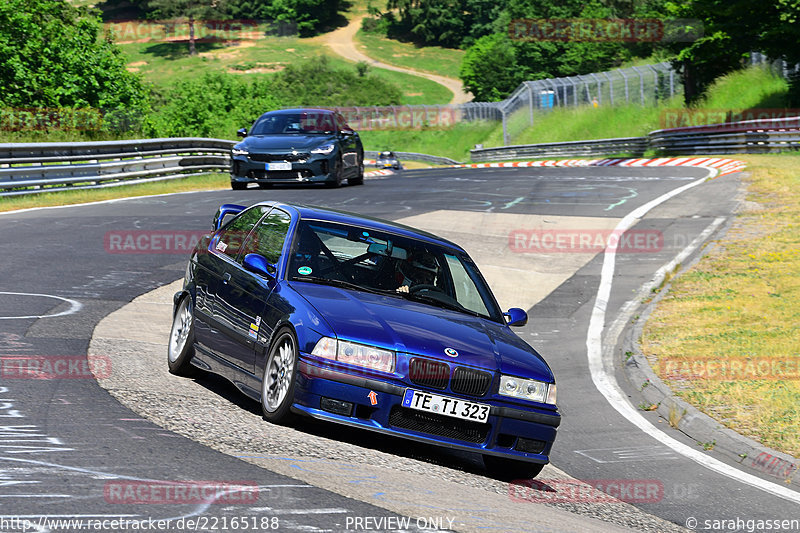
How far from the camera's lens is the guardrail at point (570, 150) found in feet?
154

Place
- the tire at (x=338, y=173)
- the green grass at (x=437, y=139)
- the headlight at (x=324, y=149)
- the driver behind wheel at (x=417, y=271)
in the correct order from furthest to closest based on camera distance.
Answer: the green grass at (x=437, y=139), the tire at (x=338, y=173), the headlight at (x=324, y=149), the driver behind wheel at (x=417, y=271)

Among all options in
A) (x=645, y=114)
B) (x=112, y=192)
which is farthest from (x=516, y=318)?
(x=645, y=114)

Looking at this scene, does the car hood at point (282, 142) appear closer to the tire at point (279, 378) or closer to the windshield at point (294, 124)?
the windshield at point (294, 124)

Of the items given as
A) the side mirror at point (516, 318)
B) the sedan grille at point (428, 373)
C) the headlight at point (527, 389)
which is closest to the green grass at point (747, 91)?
the side mirror at point (516, 318)

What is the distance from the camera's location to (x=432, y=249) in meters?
7.98

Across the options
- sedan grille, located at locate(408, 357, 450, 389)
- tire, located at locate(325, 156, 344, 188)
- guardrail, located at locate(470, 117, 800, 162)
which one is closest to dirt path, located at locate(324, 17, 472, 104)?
guardrail, located at locate(470, 117, 800, 162)

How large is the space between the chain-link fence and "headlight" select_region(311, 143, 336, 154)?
35355 mm

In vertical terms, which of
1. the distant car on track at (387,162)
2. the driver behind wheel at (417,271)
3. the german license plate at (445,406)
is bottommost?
the distant car on track at (387,162)

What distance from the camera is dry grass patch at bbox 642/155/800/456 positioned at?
9469 millimetres

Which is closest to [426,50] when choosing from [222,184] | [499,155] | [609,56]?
[609,56]

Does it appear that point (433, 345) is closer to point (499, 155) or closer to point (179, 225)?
point (179, 225)

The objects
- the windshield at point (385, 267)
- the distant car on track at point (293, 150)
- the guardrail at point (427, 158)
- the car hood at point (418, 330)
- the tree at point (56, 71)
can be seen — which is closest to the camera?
the car hood at point (418, 330)

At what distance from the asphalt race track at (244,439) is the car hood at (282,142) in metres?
5.18

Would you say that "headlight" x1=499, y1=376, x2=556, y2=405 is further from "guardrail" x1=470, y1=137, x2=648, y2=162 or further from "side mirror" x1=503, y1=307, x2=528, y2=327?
"guardrail" x1=470, y1=137, x2=648, y2=162
